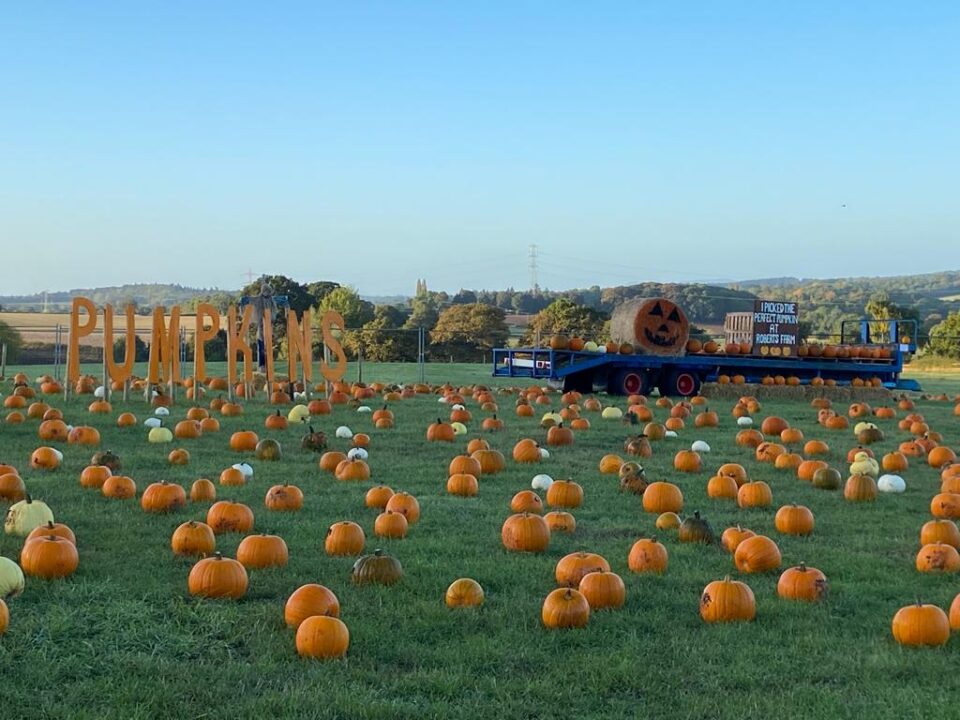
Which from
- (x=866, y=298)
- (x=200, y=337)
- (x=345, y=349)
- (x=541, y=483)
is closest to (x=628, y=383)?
(x=200, y=337)

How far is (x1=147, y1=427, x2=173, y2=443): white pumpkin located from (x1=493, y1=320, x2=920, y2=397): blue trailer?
10.0 meters

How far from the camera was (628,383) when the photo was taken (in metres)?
21.2

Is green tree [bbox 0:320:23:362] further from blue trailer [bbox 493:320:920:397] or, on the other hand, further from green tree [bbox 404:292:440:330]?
blue trailer [bbox 493:320:920:397]

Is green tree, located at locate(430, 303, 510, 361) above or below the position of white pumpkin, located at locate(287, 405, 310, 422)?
above

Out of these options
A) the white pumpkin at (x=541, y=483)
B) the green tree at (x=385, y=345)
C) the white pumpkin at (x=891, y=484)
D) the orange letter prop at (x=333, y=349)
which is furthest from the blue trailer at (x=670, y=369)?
the green tree at (x=385, y=345)

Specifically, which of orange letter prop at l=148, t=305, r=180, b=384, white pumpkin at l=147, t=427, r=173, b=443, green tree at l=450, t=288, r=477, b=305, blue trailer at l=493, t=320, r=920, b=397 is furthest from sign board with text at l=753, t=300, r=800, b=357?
green tree at l=450, t=288, r=477, b=305

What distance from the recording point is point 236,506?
734 cm

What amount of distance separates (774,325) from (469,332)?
25.0m

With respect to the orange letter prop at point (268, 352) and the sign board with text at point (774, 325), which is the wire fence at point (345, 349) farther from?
the orange letter prop at point (268, 352)

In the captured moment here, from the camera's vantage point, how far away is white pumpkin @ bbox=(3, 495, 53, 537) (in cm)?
693

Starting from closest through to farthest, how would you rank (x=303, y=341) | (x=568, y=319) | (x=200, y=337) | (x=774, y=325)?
1. (x=200, y=337)
2. (x=303, y=341)
3. (x=774, y=325)
4. (x=568, y=319)

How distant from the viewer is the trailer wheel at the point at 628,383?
21156 mm

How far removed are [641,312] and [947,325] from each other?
33.2 meters

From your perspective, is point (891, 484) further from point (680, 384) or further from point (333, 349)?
point (680, 384)
